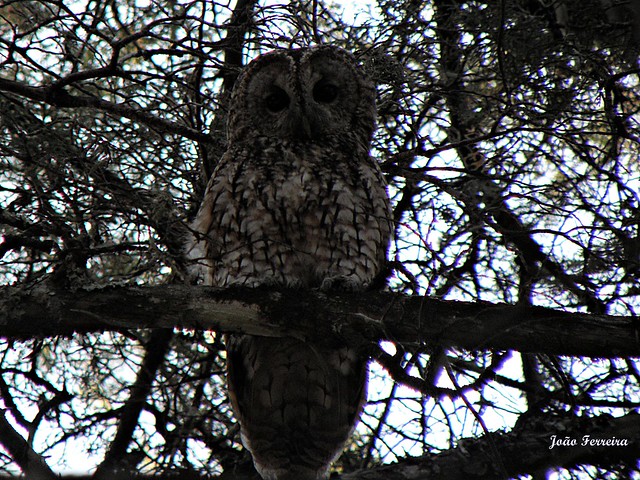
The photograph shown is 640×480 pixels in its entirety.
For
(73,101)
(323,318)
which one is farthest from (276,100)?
(323,318)

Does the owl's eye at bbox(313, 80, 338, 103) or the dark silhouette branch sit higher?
the owl's eye at bbox(313, 80, 338, 103)

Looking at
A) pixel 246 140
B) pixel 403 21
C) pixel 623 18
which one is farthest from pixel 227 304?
pixel 623 18

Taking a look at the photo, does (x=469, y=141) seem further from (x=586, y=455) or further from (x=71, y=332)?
(x=71, y=332)

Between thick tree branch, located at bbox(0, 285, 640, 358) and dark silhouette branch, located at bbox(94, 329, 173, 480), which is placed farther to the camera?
dark silhouette branch, located at bbox(94, 329, 173, 480)

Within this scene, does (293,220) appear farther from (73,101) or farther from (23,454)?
(23,454)

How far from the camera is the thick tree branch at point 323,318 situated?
2100mm

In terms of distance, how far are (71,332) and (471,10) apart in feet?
8.96

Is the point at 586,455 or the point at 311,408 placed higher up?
the point at 311,408

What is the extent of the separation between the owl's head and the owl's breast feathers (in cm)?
26

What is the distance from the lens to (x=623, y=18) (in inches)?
137

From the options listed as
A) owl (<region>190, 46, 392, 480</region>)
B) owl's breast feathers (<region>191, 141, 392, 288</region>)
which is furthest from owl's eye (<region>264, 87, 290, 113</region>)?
owl's breast feathers (<region>191, 141, 392, 288</region>)

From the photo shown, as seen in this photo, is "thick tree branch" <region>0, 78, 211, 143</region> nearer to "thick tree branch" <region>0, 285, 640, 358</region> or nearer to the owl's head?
the owl's head

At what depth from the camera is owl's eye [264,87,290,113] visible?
3.40 metres

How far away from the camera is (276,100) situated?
135 inches
